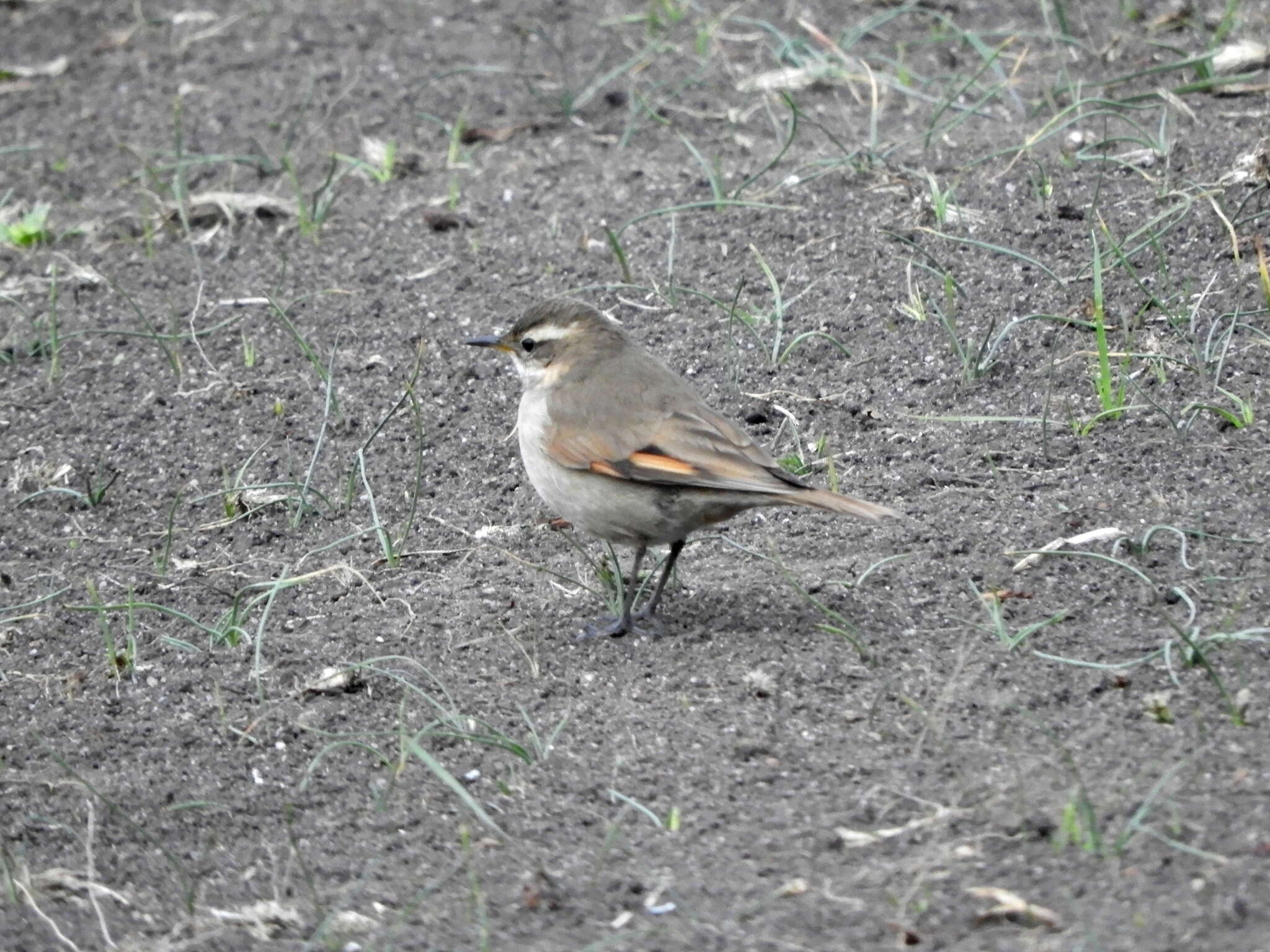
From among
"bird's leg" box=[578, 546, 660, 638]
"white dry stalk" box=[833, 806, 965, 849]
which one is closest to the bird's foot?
"bird's leg" box=[578, 546, 660, 638]

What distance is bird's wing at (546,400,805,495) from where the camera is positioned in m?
5.19

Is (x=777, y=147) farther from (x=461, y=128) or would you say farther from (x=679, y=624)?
(x=679, y=624)

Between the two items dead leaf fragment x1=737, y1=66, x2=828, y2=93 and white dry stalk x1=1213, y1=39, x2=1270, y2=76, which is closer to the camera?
white dry stalk x1=1213, y1=39, x2=1270, y2=76

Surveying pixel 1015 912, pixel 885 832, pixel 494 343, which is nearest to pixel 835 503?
pixel 885 832

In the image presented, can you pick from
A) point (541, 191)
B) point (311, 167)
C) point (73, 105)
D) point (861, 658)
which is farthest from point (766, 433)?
point (73, 105)

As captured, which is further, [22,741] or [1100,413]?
[1100,413]

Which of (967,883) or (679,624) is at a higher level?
(967,883)

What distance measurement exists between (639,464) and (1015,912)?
2.11 metres

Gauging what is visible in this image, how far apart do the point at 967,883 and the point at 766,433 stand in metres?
2.86

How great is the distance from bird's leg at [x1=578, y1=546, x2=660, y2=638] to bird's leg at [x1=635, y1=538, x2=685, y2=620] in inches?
2.4

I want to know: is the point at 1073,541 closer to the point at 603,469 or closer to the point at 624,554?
the point at 603,469

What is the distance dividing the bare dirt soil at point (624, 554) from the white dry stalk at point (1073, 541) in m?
0.03

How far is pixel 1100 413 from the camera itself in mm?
5910

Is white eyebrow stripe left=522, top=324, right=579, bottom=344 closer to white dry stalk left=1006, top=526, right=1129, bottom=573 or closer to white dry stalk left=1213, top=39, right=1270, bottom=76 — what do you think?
white dry stalk left=1006, top=526, right=1129, bottom=573
